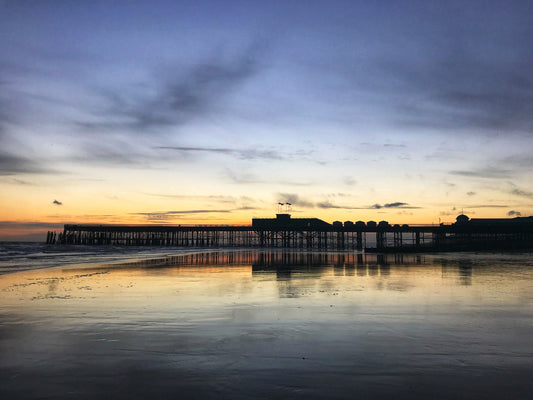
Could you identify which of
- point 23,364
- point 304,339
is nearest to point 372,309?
point 304,339

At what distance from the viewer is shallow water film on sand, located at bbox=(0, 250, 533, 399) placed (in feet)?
17.2

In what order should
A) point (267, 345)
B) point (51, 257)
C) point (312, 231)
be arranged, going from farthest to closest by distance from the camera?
point (312, 231)
point (51, 257)
point (267, 345)

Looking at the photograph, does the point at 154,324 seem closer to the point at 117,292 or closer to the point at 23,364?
the point at 23,364

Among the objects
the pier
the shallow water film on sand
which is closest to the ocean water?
the shallow water film on sand

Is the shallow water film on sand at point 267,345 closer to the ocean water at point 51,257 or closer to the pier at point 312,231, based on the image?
the ocean water at point 51,257

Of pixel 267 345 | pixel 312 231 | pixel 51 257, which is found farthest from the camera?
pixel 312 231

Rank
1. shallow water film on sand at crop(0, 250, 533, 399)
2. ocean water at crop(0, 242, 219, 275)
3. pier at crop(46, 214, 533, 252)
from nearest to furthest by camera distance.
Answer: shallow water film on sand at crop(0, 250, 533, 399), ocean water at crop(0, 242, 219, 275), pier at crop(46, 214, 533, 252)

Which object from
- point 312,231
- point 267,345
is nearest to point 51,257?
point 267,345

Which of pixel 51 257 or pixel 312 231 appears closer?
pixel 51 257

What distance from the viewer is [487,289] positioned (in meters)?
15.3

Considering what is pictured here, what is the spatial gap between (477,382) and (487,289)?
452 inches

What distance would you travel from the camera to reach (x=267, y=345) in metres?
7.28

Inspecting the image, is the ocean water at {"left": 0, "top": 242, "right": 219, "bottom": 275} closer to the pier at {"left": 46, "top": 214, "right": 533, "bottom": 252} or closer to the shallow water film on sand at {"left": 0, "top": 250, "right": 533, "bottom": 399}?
the shallow water film on sand at {"left": 0, "top": 250, "right": 533, "bottom": 399}

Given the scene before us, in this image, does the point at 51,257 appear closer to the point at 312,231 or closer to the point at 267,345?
the point at 267,345
